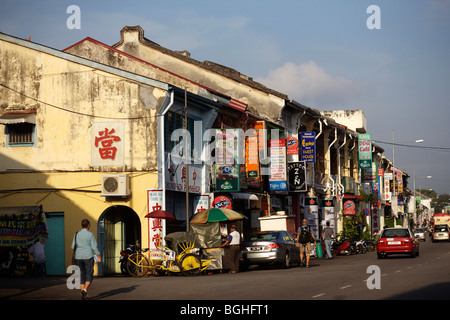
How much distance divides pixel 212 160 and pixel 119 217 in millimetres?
5667

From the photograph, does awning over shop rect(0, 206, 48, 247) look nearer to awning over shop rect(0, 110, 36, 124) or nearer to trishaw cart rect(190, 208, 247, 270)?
awning over shop rect(0, 110, 36, 124)

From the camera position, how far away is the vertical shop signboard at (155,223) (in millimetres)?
24469

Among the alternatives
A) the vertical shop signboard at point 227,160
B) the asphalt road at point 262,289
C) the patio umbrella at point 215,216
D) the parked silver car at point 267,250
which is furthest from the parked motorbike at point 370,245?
the asphalt road at point 262,289

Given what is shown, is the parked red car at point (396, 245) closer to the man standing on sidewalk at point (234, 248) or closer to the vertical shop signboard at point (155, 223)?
the man standing on sidewalk at point (234, 248)

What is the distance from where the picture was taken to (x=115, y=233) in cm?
2616

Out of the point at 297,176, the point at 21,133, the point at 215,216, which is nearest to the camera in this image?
the point at 215,216

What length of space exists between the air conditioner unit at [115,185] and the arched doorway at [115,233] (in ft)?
3.00

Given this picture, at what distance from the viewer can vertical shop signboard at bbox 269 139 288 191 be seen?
3512 cm

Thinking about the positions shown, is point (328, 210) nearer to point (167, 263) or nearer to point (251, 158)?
point (251, 158)

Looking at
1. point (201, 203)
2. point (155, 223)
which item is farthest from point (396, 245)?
point (155, 223)

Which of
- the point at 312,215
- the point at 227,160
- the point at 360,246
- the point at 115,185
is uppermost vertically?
the point at 227,160

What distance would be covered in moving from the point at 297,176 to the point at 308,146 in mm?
2367

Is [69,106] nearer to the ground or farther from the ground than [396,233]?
farther from the ground
